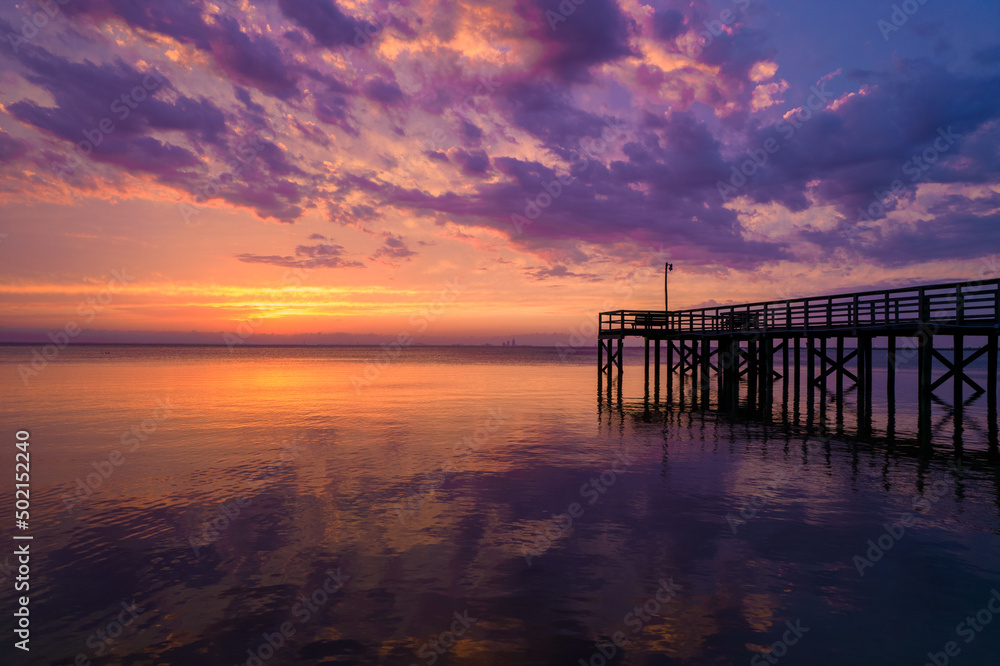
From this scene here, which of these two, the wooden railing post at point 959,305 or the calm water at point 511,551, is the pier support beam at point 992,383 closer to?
the wooden railing post at point 959,305

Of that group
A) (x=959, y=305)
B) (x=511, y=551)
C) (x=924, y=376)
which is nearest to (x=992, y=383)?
(x=924, y=376)

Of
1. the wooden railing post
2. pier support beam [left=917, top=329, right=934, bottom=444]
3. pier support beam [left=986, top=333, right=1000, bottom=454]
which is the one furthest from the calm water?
the wooden railing post

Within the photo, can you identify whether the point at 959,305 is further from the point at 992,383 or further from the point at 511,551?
the point at 511,551

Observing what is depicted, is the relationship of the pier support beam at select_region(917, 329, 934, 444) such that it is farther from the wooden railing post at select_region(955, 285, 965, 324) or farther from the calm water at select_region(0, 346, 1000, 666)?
the calm water at select_region(0, 346, 1000, 666)

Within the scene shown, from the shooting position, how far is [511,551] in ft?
27.5

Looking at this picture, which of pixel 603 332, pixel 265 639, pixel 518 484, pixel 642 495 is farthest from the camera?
pixel 603 332

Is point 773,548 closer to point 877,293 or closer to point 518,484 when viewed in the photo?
point 518,484

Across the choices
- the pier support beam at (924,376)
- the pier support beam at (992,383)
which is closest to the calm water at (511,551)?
the pier support beam at (992,383)

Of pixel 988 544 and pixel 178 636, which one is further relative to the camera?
pixel 988 544

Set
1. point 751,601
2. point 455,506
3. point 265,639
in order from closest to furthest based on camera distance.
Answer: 1. point 265,639
2. point 751,601
3. point 455,506

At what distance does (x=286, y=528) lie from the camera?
9.43 m

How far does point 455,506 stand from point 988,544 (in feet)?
29.8

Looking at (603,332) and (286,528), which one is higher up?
(603,332)

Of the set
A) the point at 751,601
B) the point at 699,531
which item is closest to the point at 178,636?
the point at 751,601
